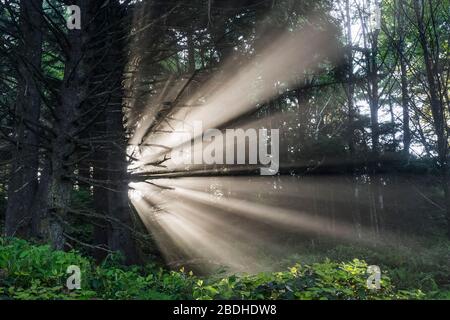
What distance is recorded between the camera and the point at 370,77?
17.0 metres

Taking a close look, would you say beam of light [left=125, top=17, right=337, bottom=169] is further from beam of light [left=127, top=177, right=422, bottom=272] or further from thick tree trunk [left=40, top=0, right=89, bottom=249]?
beam of light [left=127, top=177, right=422, bottom=272]

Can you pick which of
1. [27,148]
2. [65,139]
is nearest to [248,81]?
[27,148]

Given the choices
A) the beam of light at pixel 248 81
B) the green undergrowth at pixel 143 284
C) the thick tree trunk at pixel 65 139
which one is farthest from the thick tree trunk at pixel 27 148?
the green undergrowth at pixel 143 284

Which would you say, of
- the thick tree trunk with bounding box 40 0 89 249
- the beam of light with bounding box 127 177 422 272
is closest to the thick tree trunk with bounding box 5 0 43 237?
the thick tree trunk with bounding box 40 0 89 249

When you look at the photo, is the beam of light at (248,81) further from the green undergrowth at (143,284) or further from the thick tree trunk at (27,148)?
the green undergrowth at (143,284)

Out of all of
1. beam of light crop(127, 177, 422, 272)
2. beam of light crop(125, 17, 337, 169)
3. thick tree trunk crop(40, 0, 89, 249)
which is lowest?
beam of light crop(127, 177, 422, 272)

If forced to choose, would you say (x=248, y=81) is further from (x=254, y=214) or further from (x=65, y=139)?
(x=254, y=214)

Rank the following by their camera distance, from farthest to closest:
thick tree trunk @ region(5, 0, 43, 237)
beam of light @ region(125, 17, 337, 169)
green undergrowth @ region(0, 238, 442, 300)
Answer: beam of light @ region(125, 17, 337, 169) < thick tree trunk @ region(5, 0, 43, 237) < green undergrowth @ region(0, 238, 442, 300)

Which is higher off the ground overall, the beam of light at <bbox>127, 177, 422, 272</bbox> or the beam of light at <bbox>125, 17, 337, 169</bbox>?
the beam of light at <bbox>125, 17, 337, 169</bbox>

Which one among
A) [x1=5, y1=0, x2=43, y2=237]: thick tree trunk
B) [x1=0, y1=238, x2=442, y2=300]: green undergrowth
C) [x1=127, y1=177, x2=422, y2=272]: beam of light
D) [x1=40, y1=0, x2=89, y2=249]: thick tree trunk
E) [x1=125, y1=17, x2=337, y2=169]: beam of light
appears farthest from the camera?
[x1=127, y1=177, x2=422, y2=272]: beam of light

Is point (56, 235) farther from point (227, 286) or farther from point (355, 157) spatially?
point (355, 157)

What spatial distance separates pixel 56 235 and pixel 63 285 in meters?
2.13
